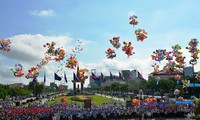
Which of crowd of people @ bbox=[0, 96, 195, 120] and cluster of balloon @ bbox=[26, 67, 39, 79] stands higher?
cluster of balloon @ bbox=[26, 67, 39, 79]

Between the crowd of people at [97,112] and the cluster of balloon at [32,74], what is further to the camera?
the cluster of balloon at [32,74]

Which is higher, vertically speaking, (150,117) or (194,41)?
(194,41)

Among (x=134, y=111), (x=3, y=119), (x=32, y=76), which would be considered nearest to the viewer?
(x=3, y=119)

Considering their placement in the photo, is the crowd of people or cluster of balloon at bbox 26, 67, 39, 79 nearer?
the crowd of people

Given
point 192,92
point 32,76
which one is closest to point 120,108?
point 32,76

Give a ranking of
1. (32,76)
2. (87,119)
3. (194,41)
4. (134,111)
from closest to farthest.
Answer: (87,119) < (134,111) < (194,41) < (32,76)

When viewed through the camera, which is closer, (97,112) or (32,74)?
(97,112)

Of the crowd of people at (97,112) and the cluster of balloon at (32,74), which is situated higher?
the cluster of balloon at (32,74)

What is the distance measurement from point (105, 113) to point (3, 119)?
10.0 metres

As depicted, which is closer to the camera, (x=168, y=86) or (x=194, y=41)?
(x=194, y=41)

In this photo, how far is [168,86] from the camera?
77938mm

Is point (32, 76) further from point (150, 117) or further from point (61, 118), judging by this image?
point (150, 117)

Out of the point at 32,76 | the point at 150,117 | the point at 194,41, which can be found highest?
the point at 194,41

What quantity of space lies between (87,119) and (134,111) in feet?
17.6
